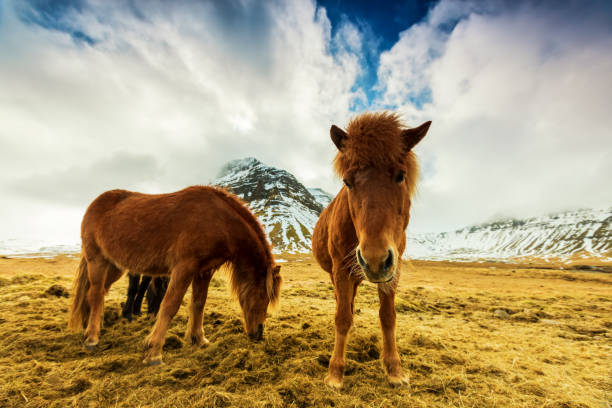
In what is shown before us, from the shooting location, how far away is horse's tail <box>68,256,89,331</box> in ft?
15.7

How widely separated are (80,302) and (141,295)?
1260 mm

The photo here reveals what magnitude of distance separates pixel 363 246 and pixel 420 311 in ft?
21.1

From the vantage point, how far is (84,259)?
5367 millimetres

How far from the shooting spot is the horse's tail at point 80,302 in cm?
479

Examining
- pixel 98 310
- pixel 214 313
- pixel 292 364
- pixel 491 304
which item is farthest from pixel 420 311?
pixel 98 310

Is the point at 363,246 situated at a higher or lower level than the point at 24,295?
higher

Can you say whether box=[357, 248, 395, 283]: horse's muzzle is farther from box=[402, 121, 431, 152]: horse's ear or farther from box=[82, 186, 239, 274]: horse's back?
box=[82, 186, 239, 274]: horse's back

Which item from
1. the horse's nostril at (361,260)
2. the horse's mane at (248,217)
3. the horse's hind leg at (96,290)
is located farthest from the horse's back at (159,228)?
the horse's nostril at (361,260)

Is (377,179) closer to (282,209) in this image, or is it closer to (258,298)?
(258,298)

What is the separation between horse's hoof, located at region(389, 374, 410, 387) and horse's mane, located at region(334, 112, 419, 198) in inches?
107

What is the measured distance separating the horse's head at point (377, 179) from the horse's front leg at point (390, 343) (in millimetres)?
1012

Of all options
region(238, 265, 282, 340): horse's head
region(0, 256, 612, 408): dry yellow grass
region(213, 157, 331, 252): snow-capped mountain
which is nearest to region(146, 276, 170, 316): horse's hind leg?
region(0, 256, 612, 408): dry yellow grass

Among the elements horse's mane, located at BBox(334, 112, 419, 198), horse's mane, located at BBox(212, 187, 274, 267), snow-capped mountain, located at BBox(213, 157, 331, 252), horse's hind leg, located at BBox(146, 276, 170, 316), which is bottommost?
horse's hind leg, located at BBox(146, 276, 170, 316)

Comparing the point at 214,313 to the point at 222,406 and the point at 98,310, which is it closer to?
the point at 98,310
